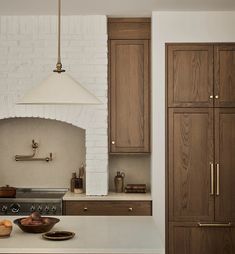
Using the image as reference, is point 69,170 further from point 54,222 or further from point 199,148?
point 54,222

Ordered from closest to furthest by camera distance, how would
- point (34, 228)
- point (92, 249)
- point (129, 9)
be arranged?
point (92, 249)
point (34, 228)
point (129, 9)

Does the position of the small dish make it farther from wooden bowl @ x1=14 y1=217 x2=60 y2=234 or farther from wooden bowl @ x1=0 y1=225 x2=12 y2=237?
wooden bowl @ x1=0 y1=225 x2=12 y2=237

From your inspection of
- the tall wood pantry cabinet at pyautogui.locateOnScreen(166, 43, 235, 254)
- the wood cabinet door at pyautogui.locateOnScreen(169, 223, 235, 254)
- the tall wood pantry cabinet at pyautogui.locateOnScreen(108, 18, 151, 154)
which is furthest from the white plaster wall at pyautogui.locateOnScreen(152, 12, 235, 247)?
the wood cabinet door at pyautogui.locateOnScreen(169, 223, 235, 254)

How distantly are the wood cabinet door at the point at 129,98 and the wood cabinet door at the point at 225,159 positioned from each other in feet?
2.43

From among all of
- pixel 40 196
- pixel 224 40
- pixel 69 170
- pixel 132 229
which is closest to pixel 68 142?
pixel 69 170

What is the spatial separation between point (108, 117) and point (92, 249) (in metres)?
2.67

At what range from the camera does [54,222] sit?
358 cm

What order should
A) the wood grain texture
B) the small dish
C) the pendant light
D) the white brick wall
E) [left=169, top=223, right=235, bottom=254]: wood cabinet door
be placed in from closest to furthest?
the pendant light
the small dish
[left=169, top=223, right=235, bottom=254]: wood cabinet door
the white brick wall
the wood grain texture

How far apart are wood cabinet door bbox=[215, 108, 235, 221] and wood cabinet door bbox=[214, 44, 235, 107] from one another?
7.9 inches

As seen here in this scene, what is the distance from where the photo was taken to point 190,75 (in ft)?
17.9

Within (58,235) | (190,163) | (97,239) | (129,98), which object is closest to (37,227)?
(58,235)

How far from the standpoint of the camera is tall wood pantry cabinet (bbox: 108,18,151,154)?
5.69 m

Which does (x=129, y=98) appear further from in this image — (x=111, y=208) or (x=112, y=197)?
(x=111, y=208)

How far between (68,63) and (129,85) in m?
0.68
